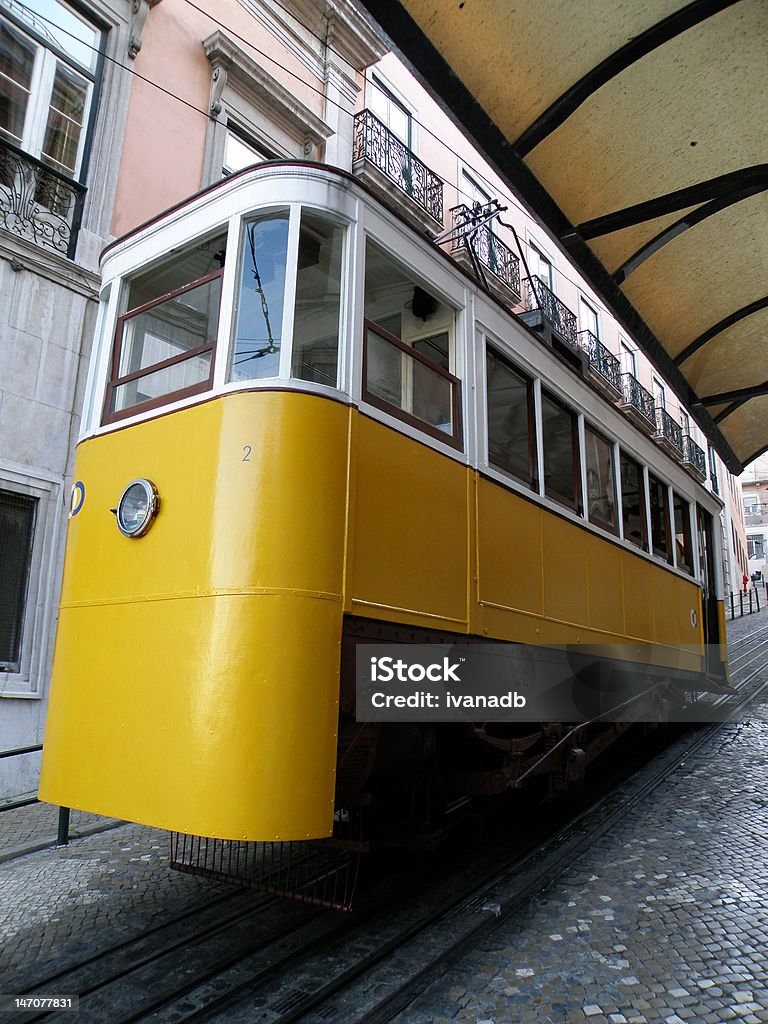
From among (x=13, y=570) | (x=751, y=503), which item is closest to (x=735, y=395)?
(x=13, y=570)

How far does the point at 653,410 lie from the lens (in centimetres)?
2195

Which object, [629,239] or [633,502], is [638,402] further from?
[629,239]

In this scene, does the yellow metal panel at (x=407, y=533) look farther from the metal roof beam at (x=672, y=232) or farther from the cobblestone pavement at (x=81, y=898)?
the cobblestone pavement at (x=81, y=898)

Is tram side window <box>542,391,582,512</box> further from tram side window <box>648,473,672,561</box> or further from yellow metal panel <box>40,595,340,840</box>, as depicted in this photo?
yellow metal panel <box>40,595,340,840</box>

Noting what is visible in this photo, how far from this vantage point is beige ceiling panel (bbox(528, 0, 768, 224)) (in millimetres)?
3271

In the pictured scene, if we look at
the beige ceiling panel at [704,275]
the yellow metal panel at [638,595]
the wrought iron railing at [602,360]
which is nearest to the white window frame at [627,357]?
the wrought iron railing at [602,360]

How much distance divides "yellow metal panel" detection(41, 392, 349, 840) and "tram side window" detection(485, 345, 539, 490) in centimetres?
152

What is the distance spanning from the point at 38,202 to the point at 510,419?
→ 5.67 m

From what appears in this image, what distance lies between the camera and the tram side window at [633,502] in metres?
6.40

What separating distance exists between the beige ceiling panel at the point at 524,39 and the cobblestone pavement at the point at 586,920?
389 cm

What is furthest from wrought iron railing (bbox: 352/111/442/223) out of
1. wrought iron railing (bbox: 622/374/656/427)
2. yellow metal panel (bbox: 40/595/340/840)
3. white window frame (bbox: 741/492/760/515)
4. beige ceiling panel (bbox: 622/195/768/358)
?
white window frame (bbox: 741/492/760/515)

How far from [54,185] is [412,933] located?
7.60m

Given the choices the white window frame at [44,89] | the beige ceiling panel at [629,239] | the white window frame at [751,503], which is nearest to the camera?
the beige ceiling panel at [629,239]

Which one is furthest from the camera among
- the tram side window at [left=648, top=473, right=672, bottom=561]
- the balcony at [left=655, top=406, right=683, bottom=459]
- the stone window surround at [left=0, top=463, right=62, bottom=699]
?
the balcony at [left=655, top=406, right=683, bottom=459]
